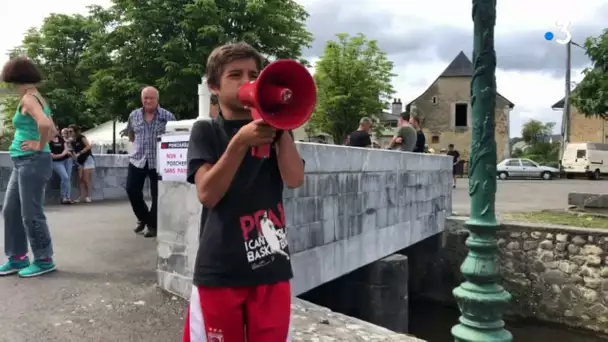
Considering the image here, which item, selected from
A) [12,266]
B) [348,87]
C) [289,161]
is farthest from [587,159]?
[289,161]

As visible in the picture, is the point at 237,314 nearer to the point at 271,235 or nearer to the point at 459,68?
the point at 271,235

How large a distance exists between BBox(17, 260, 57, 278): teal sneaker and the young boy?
11.4 ft

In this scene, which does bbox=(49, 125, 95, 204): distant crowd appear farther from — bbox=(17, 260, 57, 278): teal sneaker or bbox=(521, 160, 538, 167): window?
bbox=(521, 160, 538, 167): window

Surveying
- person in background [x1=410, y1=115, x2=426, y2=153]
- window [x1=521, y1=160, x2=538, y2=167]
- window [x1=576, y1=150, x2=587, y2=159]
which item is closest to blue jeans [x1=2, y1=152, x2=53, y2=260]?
person in background [x1=410, y1=115, x2=426, y2=153]

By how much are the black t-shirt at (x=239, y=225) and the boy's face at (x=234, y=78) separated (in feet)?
0.34

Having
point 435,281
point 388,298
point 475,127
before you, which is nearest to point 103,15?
point 435,281

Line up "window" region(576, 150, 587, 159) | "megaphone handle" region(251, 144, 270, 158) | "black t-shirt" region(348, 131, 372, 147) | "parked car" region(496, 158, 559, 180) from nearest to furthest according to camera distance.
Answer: "megaphone handle" region(251, 144, 270, 158) → "black t-shirt" region(348, 131, 372, 147) → "window" region(576, 150, 587, 159) → "parked car" region(496, 158, 559, 180)

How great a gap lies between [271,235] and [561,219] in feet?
41.2

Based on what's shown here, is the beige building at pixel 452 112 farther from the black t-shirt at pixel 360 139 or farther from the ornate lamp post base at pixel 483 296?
the ornate lamp post base at pixel 483 296

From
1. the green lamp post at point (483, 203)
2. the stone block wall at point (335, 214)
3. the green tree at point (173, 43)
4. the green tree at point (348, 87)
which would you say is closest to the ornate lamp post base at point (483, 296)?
the green lamp post at point (483, 203)

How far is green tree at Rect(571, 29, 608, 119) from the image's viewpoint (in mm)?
16469

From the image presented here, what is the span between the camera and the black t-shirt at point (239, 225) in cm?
212

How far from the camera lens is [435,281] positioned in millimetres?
13008

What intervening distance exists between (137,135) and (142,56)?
2259 cm
